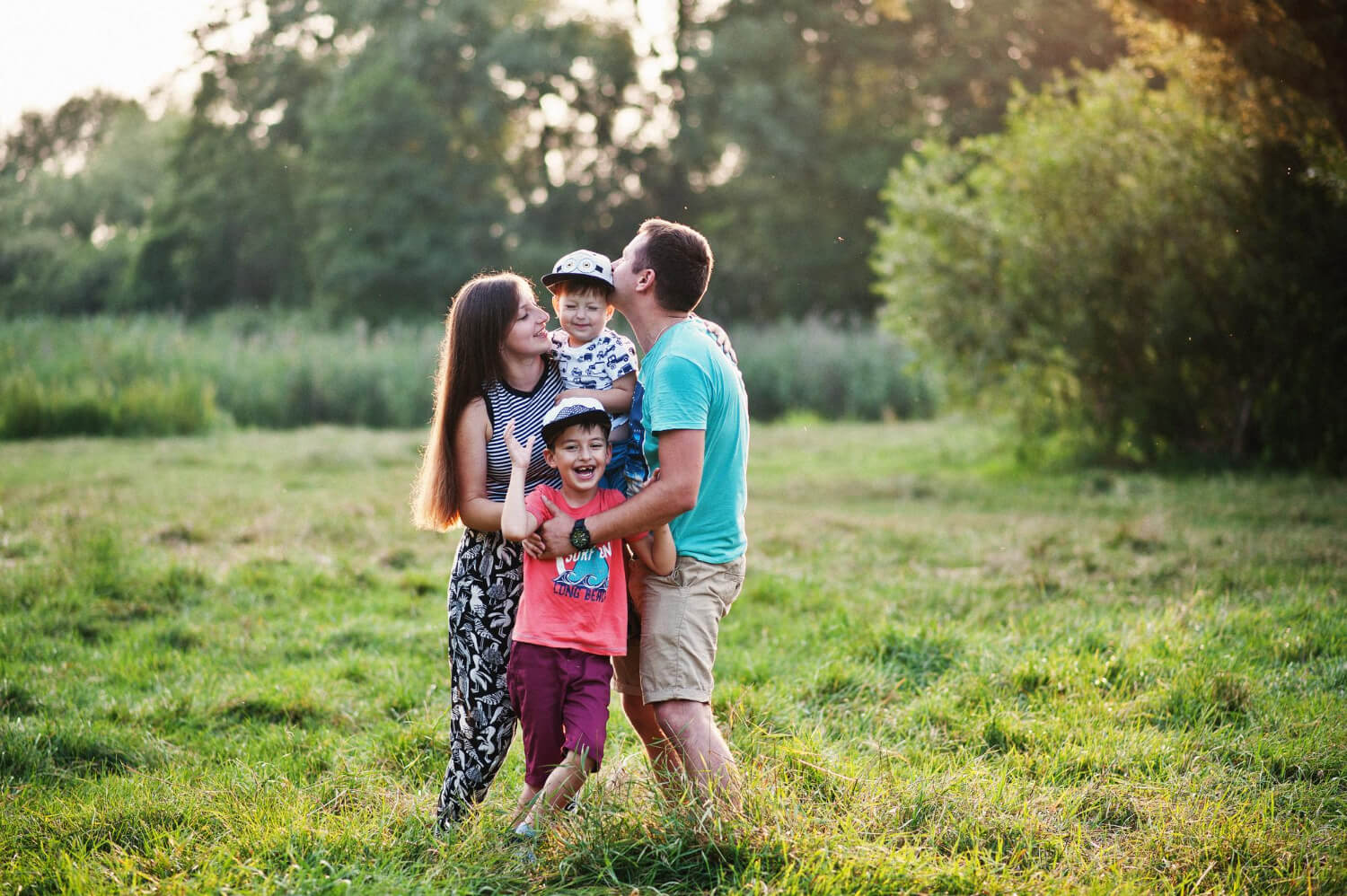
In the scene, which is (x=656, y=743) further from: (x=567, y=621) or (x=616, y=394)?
(x=616, y=394)

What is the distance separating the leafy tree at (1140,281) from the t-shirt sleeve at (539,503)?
33.4 ft

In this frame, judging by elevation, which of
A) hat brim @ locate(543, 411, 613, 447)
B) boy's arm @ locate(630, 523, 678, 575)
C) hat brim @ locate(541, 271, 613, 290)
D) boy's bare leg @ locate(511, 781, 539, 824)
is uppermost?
hat brim @ locate(541, 271, 613, 290)

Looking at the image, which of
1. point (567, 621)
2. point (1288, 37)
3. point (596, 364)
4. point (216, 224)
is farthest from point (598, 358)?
point (216, 224)

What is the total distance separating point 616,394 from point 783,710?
2.00 metres

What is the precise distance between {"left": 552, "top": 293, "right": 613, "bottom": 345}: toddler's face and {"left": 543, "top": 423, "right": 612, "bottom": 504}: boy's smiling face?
42 centimetres

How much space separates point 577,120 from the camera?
127 feet

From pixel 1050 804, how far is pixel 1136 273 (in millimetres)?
9961

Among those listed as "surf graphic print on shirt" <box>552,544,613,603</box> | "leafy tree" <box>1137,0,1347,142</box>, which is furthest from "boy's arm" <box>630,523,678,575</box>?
"leafy tree" <box>1137,0,1347,142</box>

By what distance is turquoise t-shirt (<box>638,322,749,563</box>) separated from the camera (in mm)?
3641

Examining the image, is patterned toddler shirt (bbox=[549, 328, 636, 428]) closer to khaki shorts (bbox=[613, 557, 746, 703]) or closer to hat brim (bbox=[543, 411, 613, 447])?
hat brim (bbox=[543, 411, 613, 447])

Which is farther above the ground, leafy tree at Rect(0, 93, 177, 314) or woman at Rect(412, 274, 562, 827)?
leafy tree at Rect(0, 93, 177, 314)

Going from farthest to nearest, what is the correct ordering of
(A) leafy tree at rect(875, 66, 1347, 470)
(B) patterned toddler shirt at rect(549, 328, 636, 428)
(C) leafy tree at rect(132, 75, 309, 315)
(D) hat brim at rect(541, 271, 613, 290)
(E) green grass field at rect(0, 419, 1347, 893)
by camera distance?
(C) leafy tree at rect(132, 75, 309, 315)
(A) leafy tree at rect(875, 66, 1347, 470)
(B) patterned toddler shirt at rect(549, 328, 636, 428)
(D) hat brim at rect(541, 271, 613, 290)
(E) green grass field at rect(0, 419, 1347, 893)

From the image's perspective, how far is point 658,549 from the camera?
3.73 metres

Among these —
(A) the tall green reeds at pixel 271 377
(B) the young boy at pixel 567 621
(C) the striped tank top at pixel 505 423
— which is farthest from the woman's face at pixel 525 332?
(A) the tall green reeds at pixel 271 377
